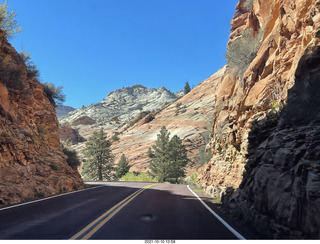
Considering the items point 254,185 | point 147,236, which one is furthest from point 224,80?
point 147,236

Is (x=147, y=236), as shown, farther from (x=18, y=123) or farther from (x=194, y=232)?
(x=18, y=123)

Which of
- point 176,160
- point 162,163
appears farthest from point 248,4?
point 162,163

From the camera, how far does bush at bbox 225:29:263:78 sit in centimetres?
1697

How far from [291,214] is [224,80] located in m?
18.4

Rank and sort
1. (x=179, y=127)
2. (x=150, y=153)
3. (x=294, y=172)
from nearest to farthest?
(x=294, y=172) → (x=150, y=153) → (x=179, y=127)

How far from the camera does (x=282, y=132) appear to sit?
744cm

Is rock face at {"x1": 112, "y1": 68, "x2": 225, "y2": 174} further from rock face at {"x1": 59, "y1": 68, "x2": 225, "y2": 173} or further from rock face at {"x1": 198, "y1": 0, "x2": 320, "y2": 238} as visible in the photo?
rock face at {"x1": 198, "y1": 0, "x2": 320, "y2": 238}

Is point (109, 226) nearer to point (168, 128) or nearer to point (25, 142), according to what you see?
point (25, 142)

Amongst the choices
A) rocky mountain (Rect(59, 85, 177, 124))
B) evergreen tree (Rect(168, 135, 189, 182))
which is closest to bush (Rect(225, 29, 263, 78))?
evergreen tree (Rect(168, 135, 189, 182))

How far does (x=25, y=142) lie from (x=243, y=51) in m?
16.3

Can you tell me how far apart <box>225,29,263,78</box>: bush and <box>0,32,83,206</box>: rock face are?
15.3 metres

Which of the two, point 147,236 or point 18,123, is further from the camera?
point 18,123

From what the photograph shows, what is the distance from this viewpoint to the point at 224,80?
2214 cm
